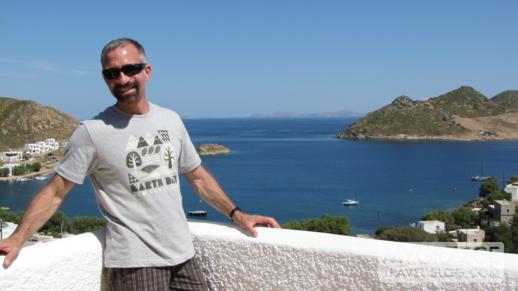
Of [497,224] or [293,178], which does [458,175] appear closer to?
[293,178]

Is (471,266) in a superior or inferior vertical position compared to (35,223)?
inferior

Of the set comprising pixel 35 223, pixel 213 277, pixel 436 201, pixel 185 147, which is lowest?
pixel 436 201

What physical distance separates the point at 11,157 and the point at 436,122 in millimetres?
69230

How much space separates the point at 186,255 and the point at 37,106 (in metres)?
82.7

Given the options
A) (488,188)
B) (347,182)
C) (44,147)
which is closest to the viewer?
(488,188)

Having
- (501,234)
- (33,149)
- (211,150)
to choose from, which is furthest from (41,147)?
(501,234)

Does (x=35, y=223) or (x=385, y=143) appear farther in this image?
(x=385, y=143)

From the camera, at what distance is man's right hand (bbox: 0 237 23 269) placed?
146cm

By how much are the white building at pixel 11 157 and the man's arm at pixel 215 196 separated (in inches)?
2485

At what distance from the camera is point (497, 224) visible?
2461cm

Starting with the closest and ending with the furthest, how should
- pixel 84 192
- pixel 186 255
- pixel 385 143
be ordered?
1. pixel 186 255
2. pixel 84 192
3. pixel 385 143

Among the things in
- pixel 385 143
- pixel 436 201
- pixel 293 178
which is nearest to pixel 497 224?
pixel 436 201

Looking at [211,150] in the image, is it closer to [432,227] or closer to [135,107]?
[432,227]

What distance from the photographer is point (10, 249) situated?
1488 millimetres
